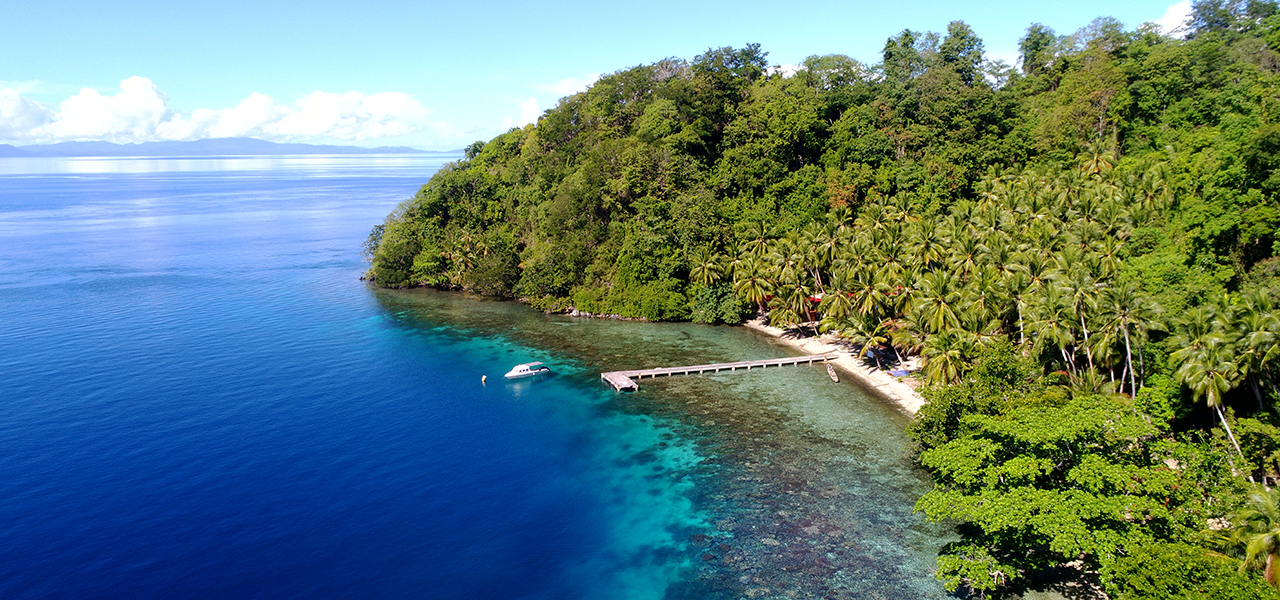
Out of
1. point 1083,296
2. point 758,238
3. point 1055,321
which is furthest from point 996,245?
point 758,238

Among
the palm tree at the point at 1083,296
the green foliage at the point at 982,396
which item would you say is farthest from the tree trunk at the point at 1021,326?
the palm tree at the point at 1083,296

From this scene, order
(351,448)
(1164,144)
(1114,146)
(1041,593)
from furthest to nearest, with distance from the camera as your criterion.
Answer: (1114,146) < (1164,144) < (351,448) < (1041,593)

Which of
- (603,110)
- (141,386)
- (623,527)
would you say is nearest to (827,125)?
(603,110)

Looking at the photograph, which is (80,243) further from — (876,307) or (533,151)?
(876,307)

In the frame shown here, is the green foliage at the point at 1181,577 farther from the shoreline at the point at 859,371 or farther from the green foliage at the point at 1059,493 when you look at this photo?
the shoreline at the point at 859,371

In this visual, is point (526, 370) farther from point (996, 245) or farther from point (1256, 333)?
point (1256, 333)
